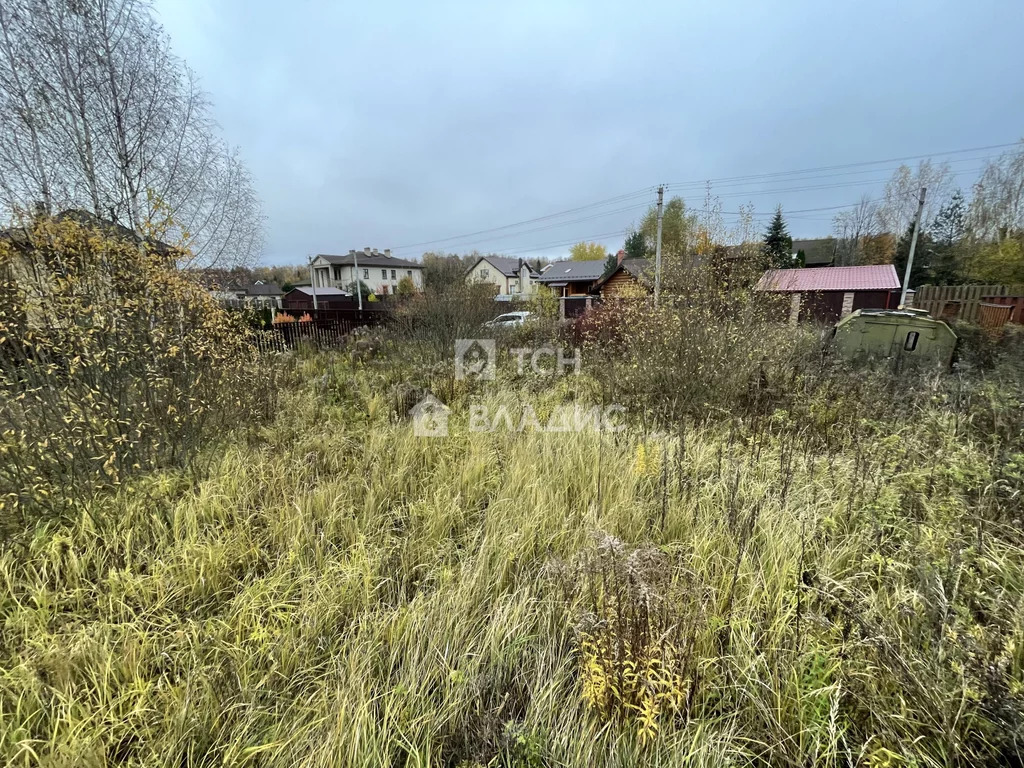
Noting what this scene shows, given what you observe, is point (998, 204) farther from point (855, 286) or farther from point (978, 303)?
point (978, 303)

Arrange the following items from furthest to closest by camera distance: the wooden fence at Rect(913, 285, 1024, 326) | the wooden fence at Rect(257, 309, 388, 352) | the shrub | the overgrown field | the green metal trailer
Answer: the wooden fence at Rect(257, 309, 388, 352) < the wooden fence at Rect(913, 285, 1024, 326) < the green metal trailer < the shrub < the overgrown field

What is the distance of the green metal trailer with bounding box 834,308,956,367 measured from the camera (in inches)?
246

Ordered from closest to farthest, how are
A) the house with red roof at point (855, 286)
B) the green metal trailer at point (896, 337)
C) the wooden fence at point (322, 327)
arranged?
the green metal trailer at point (896, 337) < the wooden fence at point (322, 327) < the house with red roof at point (855, 286)

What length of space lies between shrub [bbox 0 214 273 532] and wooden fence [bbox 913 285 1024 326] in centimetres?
1269

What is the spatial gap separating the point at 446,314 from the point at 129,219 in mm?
5375

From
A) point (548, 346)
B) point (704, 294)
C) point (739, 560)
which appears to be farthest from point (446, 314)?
point (739, 560)

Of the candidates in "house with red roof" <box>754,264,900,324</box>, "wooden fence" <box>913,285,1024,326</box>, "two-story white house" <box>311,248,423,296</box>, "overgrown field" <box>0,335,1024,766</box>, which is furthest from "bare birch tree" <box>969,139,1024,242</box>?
"two-story white house" <box>311,248,423,296</box>

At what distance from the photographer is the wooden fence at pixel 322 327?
1058 centimetres

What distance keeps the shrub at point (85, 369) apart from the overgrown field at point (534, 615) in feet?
1.17

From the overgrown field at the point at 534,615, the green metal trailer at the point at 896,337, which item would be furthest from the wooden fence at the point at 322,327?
the green metal trailer at the point at 896,337

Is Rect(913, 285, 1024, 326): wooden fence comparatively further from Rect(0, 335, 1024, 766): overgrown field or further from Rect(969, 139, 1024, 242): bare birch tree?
Rect(969, 139, 1024, 242): bare birch tree

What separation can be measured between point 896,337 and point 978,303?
213 inches

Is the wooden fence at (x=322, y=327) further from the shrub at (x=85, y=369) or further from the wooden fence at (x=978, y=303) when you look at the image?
the wooden fence at (x=978, y=303)

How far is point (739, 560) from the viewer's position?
76.2 inches
